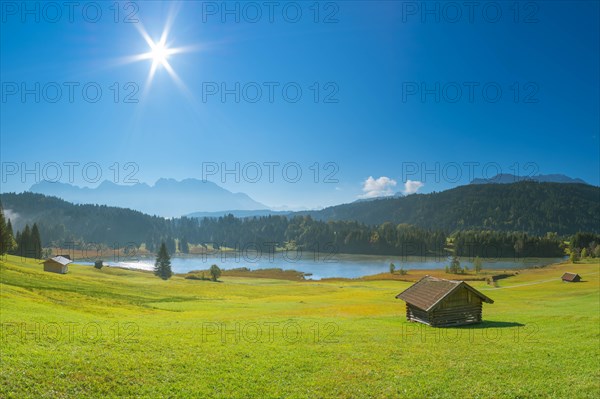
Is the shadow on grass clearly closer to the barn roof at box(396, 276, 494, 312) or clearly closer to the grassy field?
the grassy field

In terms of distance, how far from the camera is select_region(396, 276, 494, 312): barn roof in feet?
119

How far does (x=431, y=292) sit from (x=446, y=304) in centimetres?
204

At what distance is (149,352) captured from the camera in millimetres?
20453

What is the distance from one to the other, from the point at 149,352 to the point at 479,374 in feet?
61.7

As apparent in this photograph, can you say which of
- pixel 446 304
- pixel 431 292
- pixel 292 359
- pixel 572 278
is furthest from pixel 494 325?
pixel 572 278

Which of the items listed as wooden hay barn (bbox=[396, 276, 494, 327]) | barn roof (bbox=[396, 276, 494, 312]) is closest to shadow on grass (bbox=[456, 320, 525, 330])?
wooden hay barn (bbox=[396, 276, 494, 327])

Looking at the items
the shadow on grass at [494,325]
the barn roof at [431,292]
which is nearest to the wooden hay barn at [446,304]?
the barn roof at [431,292]

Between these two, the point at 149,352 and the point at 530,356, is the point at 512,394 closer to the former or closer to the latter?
the point at 530,356

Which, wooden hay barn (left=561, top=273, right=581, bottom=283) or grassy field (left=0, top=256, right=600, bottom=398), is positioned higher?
grassy field (left=0, top=256, right=600, bottom=398)

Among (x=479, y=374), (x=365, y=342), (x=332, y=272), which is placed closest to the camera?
(x=479, y=374)

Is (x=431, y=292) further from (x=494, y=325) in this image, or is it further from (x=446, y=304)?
(x=494, y=325)

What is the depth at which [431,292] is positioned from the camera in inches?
1502

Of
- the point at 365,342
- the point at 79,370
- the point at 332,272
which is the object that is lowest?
the point at 332,272

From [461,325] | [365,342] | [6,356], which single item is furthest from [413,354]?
[6,356]
